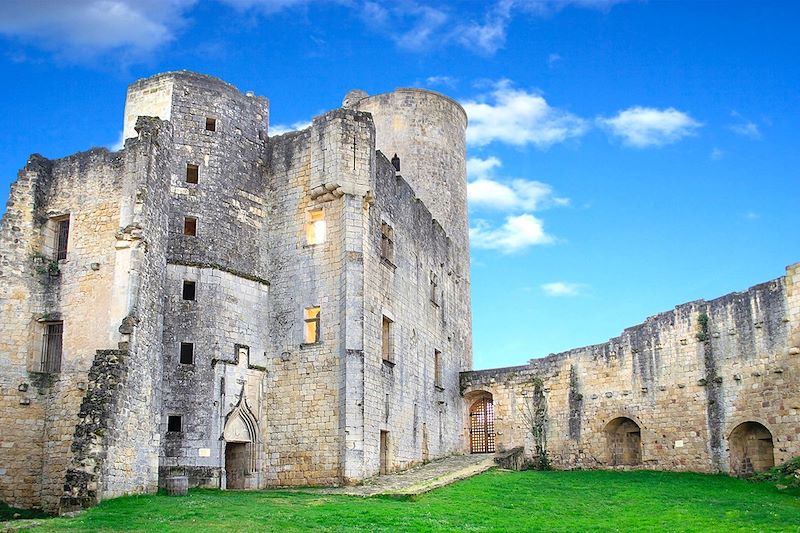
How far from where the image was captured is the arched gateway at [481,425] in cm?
3766

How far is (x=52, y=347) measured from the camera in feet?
79.0

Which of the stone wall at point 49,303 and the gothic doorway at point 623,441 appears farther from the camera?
the gothic doorway at point 623,441

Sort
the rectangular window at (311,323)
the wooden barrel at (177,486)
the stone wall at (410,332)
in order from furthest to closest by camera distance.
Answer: the stone wall at (410,332)
the rectangular window at (311,323)
the wooden barrel at (177,486)

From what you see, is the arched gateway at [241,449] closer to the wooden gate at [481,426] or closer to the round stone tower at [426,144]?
the wooden gate at [481,426]

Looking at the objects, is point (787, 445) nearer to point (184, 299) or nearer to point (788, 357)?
point (788, 357)

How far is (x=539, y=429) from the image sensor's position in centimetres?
3447

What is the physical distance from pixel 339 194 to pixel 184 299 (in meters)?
5.71

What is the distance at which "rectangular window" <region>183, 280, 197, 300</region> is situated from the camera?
25547 mm

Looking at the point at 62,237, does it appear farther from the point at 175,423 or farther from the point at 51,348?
the point at 175,423

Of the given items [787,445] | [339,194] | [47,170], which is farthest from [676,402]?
[47,170]

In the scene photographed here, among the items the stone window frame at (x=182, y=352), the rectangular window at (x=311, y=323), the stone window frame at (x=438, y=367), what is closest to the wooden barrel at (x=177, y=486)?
the stone window frame at (x=182, y=352)

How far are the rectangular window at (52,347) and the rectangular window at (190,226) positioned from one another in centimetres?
456

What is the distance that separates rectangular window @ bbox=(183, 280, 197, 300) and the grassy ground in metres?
5.82

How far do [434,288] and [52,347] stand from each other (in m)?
16.1
